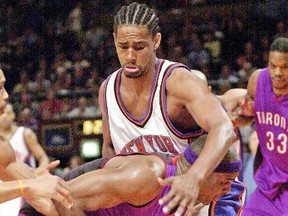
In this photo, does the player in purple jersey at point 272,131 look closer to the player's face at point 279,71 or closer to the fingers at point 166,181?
the player's face at point 279,71

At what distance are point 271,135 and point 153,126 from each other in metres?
1.28

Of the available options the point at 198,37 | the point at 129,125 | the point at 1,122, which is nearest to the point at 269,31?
the point at 198,37

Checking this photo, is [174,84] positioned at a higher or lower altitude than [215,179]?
higher

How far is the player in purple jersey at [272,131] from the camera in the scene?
197 inches

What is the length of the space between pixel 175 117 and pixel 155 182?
Answer: 0.65 m

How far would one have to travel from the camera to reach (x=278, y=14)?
12.1m

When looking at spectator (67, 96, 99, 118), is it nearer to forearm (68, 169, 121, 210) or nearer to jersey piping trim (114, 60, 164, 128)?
jersey piping trim (114, 60, 164, 128)

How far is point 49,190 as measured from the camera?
320 cm

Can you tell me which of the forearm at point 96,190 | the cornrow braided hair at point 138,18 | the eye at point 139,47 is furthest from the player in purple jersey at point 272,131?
the forearm at point 96,190

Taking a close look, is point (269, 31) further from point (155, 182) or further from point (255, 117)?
point (155, 182)

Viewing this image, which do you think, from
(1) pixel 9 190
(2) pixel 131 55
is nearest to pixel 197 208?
(2) pixel 131 55

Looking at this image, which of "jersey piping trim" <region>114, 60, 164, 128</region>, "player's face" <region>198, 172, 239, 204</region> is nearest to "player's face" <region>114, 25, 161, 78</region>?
"jersey piping trim" <region>114, 60, 164, 128</region>

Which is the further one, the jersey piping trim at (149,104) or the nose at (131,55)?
the jersey piping trim at (149,104)

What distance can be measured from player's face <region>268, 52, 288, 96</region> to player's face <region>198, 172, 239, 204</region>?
58.9 inches
